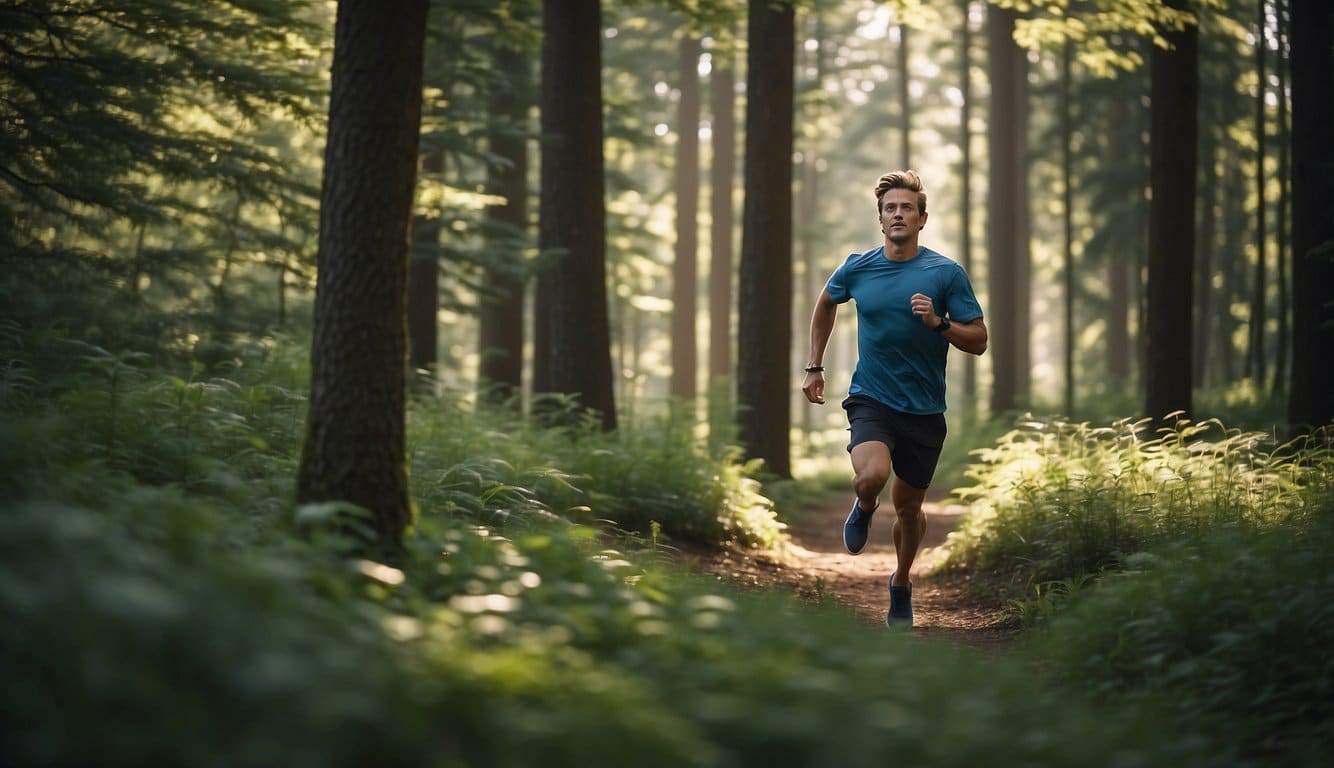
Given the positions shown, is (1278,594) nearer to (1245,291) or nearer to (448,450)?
(448,450)

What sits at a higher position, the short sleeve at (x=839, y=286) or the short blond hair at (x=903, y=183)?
the short blond hair at (x=903, y=183)

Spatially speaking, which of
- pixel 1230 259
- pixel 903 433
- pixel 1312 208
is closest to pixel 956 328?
pixel 903 433

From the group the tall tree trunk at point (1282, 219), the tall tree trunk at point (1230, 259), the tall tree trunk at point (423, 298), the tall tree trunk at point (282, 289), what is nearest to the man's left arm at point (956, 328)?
the tall tree trunk at point (282, 289)

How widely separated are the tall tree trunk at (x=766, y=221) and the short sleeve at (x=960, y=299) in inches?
245

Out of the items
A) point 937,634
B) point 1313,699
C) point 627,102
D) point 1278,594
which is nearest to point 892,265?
point 937,634

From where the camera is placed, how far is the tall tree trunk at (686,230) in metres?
25.3

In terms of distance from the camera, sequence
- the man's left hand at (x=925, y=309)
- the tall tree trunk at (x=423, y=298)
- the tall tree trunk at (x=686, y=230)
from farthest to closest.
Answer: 1. the tall tree trunk at (x=686, y=230)
2. the tall tree trunk at (x=423, y=298)
3. the man's left hand at (x=925, y=309)

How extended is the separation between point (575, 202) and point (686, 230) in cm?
1425

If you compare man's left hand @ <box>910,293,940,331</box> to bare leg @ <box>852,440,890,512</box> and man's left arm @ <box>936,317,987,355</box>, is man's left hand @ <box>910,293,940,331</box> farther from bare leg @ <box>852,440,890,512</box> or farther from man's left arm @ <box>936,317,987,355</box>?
bare leg @ <box>852,440,890,512</box>

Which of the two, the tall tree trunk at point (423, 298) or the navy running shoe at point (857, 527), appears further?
the tall tree trunk at point (423, 298)

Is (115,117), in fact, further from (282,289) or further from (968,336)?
(968,336)

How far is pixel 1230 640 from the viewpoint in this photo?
4.43 meters

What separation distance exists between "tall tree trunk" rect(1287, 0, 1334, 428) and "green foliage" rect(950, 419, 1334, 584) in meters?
2.33

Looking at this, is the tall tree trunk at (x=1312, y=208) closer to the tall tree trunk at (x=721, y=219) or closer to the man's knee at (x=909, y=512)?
the man's knee at (x=909, y=512)
